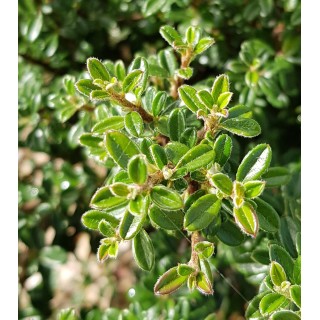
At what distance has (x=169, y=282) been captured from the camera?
910 mm

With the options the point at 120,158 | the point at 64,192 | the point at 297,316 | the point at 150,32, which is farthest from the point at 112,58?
the point at 297,316

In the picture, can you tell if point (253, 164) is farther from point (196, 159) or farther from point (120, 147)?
point (120, 147)

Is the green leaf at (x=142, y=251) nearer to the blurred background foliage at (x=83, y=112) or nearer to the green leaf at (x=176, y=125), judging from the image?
the green leaf at (x=176, y=125)

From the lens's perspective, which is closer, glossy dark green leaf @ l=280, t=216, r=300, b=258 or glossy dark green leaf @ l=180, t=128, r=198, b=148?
glossy dark green leaf @ l=180, t=128, r=198, b=148

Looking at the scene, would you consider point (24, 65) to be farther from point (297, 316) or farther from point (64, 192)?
point (297, 316)

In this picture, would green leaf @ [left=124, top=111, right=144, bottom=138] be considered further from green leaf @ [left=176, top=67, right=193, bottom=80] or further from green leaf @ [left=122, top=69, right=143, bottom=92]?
green leaf @ [left=176, top=67, right=193, bottom=80]

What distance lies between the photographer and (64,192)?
5.08 feet

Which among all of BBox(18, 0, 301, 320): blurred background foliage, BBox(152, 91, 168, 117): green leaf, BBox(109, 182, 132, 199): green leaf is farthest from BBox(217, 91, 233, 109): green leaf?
BBox(18, 0, 301, 320): blurred background foliage

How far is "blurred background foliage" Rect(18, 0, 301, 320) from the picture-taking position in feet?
4.71

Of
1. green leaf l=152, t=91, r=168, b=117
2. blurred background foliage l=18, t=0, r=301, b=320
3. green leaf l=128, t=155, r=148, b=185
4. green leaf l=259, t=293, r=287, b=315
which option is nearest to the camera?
green leaf l=128, t=155, r=148, b=185

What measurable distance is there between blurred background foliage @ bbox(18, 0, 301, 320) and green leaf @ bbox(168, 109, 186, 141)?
41 centimetres

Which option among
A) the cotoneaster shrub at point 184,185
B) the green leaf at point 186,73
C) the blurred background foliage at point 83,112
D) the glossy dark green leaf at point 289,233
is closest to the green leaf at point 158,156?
the cotoneaster shrub at point 184,185

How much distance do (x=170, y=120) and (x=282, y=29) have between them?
2.54 feet

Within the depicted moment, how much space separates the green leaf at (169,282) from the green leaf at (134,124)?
231 millimetres
